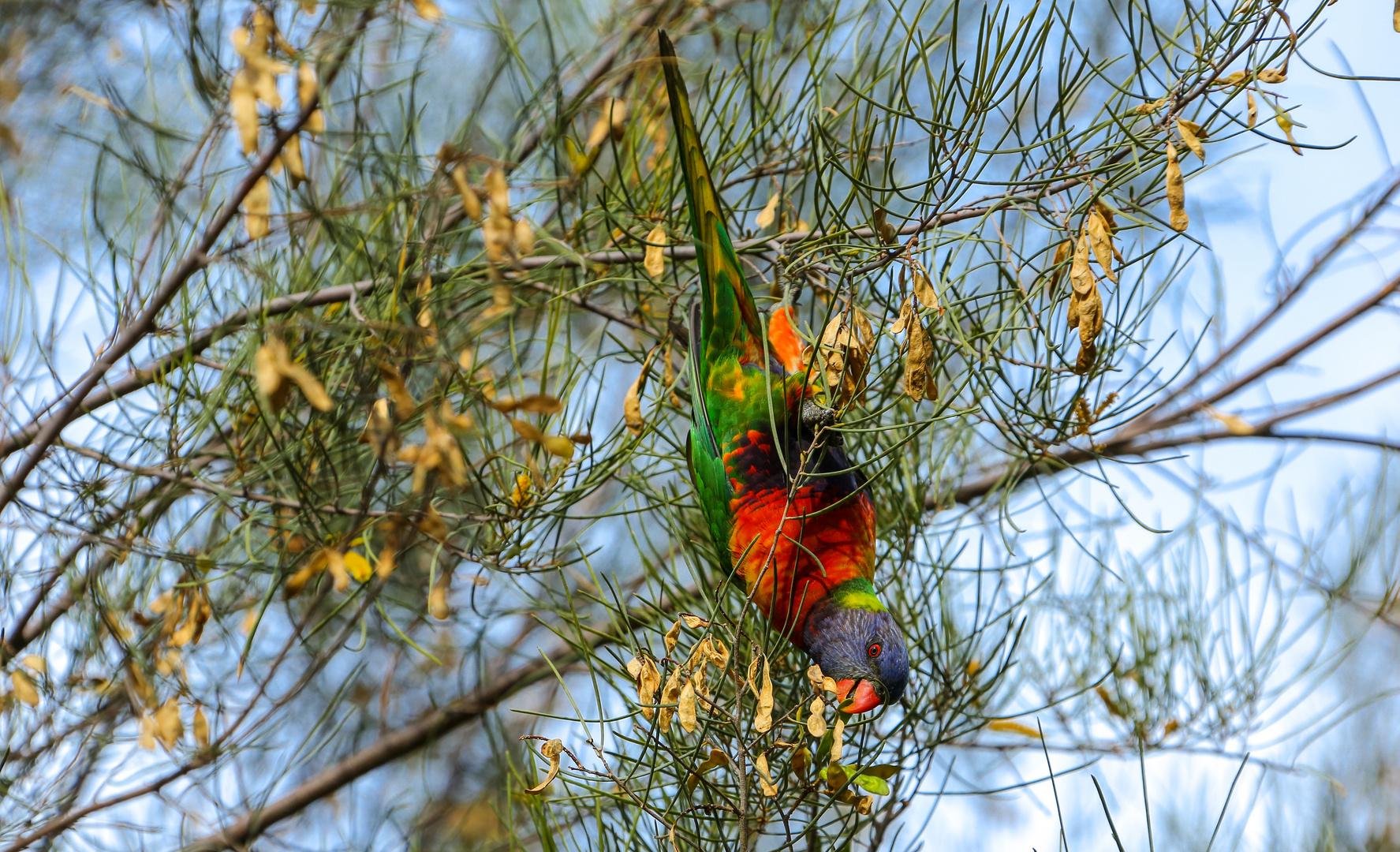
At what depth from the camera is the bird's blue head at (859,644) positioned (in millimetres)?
1219

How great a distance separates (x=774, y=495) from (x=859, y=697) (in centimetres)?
31

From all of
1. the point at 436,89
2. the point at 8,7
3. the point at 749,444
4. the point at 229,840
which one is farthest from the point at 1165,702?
the point at 436,89

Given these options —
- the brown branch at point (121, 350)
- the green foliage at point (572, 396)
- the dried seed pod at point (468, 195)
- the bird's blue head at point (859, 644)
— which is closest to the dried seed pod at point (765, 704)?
the green foliage at point (572, 396)

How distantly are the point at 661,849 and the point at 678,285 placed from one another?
2.51ft

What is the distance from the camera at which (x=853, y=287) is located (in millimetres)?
866

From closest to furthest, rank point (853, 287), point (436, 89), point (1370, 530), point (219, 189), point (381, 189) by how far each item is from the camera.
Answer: point (853, 287) → point (381, 189) → point (219, 189) → point (1370, 530) → point (436, 89)

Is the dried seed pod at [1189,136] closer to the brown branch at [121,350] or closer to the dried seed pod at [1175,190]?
the dried seed pod at [1175,190]

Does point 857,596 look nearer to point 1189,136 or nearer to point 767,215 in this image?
point 767,215

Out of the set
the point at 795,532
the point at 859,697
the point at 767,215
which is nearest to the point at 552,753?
the point at 859,697

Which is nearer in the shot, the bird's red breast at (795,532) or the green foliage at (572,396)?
the green foliage at (572,396)

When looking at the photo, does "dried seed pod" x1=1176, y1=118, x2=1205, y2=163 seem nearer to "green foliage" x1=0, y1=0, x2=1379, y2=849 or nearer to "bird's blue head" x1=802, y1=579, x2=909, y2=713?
"green foliage" x1=0, y1=0, x2=1379, y2=849

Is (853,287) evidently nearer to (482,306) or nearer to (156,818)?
(482,306)

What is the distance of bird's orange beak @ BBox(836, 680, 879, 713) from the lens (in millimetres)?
1146

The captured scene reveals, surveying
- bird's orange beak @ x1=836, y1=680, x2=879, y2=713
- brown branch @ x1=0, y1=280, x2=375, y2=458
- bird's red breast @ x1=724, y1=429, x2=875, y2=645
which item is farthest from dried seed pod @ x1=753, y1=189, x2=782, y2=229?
bird's orange beak @ x1=836, y1=680, x2=879, y2=713
